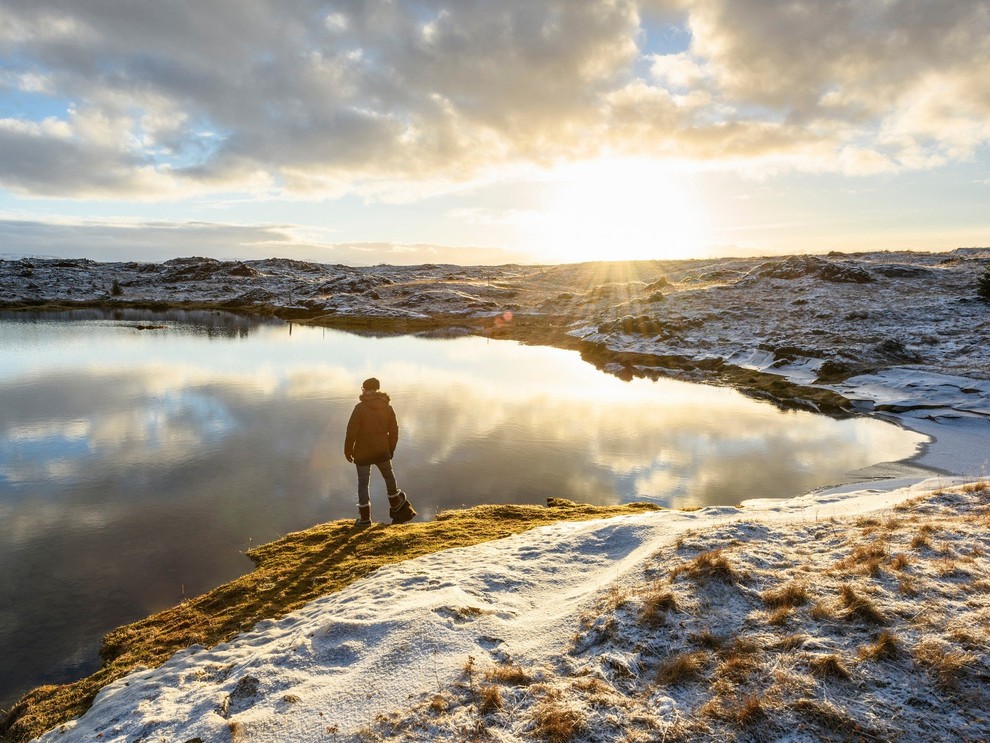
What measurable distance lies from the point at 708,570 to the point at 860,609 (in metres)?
1.94

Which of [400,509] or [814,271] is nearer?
[400,509]

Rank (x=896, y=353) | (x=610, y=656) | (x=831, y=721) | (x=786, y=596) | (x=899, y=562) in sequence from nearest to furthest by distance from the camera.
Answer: (x=831, y=721) < (x=610, y=656) < (x=786, y=596) < (x=899, y=562) < (x=896, y=353)

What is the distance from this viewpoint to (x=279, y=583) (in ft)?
33.8

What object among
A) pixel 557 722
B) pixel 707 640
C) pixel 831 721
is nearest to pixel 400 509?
pixel 557 722

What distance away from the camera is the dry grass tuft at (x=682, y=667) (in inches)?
229

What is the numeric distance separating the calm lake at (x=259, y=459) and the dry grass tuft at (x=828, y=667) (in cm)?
1039

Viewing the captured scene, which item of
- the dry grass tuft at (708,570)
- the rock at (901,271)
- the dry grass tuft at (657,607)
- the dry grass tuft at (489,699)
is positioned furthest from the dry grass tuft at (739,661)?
the rock at (901,271)

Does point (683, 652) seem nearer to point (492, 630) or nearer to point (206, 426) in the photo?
point (492, 630)

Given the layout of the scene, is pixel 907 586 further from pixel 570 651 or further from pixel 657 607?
pixel 570 651

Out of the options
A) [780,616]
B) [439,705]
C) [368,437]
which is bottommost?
[439,705]

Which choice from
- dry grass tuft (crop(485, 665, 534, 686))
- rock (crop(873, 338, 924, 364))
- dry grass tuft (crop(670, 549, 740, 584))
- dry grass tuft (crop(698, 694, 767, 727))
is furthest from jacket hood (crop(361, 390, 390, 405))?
rock (crop(873, 338, 924, 364))

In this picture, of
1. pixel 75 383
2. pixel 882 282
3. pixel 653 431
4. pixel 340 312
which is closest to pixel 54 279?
pixel 340 312

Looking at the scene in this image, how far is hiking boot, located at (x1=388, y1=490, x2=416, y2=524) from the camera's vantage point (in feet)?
47.0

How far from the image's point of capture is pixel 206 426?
2258 cm
